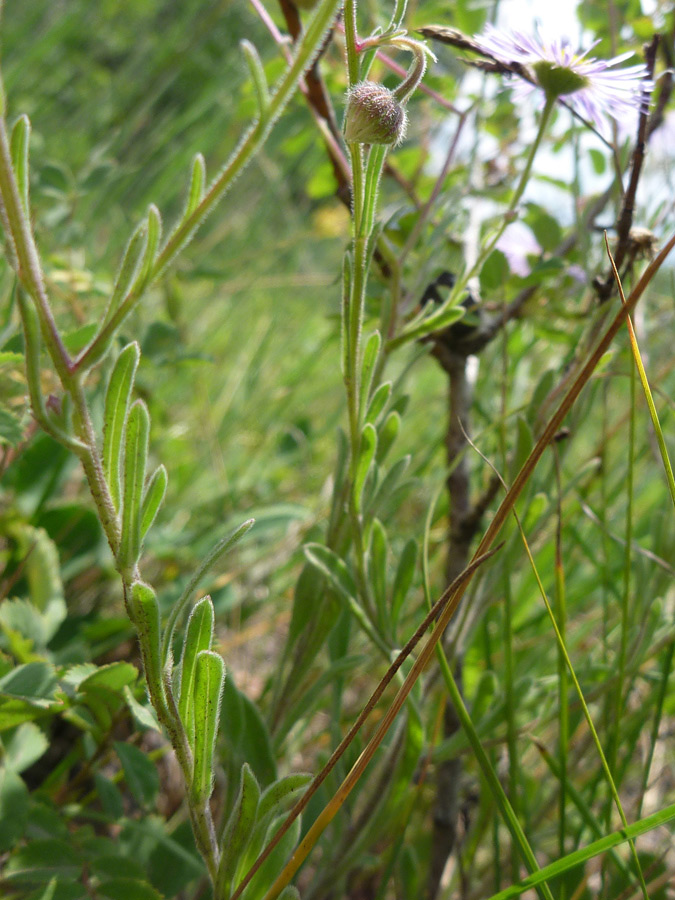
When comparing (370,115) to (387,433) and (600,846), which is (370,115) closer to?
(387,433)

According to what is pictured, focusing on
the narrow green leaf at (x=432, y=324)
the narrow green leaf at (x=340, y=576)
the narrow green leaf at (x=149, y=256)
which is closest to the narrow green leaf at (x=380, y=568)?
the narrow green leaf at (x=340, y=576)

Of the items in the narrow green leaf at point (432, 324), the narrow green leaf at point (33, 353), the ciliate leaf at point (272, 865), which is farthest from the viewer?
the narrow green leaf at point (432, 324)

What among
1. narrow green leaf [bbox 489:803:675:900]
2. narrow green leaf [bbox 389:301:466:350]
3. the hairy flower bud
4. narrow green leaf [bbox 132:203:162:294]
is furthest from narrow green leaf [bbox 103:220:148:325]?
narrow green leaf [bbox 489:803:675:900]

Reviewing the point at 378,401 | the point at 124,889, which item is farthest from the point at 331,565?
the point at 124,889

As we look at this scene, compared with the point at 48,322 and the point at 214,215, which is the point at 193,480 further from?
the point at 214,215

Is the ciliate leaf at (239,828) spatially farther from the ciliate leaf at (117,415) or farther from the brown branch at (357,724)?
the ciliate leaf at (117,415)

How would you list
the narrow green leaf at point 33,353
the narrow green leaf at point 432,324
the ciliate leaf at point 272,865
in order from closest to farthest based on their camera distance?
the narrow green leaf at point 33,353 → the ciliate leaf at point 272,865 → the narrow green leaf at point 432,324

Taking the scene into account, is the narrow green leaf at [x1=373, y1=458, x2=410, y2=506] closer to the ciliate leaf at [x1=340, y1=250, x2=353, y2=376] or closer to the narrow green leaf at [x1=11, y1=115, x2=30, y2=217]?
the ciliate leaf at [x1=340, y1=250, x2=353, y2=376]
